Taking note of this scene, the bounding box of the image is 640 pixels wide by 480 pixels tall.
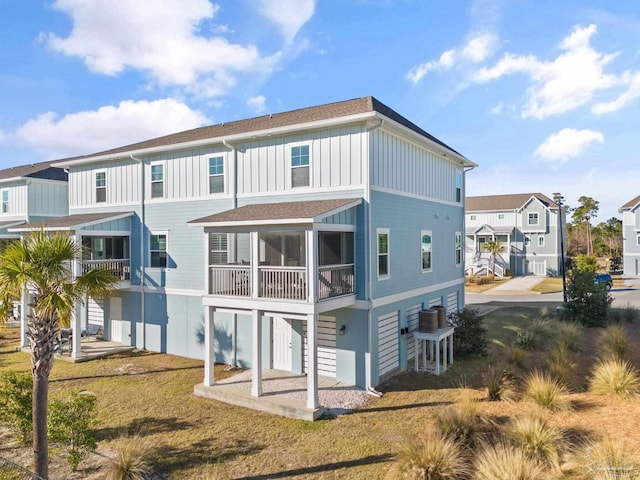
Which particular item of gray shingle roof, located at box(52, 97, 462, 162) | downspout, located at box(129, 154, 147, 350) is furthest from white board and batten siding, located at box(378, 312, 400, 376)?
downspout, located at box(129, 154, 147, 350)

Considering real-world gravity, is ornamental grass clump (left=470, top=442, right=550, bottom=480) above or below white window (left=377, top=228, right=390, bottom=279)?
below

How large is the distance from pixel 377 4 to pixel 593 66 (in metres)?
10.2

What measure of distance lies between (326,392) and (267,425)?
2.36m

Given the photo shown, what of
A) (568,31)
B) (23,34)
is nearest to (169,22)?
(23,34)

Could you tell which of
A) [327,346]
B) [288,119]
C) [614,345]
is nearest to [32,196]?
[288,119]

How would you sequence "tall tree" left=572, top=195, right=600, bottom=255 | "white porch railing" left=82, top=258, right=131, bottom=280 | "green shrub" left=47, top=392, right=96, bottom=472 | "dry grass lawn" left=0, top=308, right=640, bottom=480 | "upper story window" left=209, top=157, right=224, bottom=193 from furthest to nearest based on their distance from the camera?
"tall tree" left=572, top=195, right=600, bottom=255 → "white porch railing" left=82, top=258, right=131, bottom=280 → "upper story window" left=209, top=157, right=224, bottom=193 → "dry grass lawn" left=0, top=308, right=640, bottom=480 → "green shrub" left=47, top=392, right=96, bottom=472

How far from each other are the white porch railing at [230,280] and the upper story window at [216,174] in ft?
12.5

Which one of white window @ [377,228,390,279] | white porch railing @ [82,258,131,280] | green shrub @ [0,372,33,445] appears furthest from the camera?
white porch railing @ [82,258,131,280]

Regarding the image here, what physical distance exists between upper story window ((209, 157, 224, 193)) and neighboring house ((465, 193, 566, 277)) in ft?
→ 124

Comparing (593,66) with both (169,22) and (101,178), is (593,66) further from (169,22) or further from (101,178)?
(101,178)

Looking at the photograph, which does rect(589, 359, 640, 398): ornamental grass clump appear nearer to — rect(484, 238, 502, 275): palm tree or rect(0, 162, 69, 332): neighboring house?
rect(0, 162, 69, 332): neighboring house

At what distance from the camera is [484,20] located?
14305 millimetres

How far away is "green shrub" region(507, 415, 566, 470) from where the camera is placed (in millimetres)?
7590

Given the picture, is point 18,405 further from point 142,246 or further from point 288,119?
point 288,119
